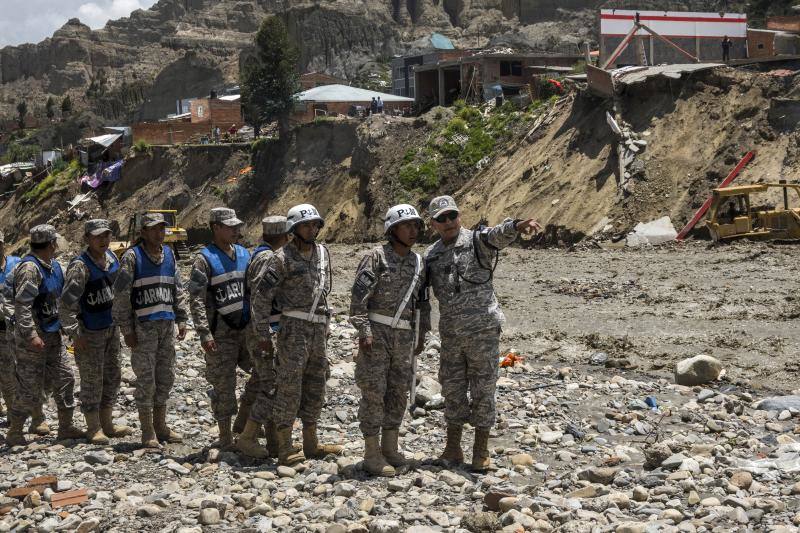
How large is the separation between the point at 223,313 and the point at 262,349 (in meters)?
0.69

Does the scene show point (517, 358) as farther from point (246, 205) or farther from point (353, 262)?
point (246, 205)

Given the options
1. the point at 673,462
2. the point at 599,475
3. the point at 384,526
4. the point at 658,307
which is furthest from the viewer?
the point at 658,307

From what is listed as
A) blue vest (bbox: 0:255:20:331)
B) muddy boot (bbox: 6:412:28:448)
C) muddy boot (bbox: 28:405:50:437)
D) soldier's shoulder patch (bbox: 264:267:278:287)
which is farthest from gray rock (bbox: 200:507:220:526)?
blue vest (bbox: 0:255:20:331)

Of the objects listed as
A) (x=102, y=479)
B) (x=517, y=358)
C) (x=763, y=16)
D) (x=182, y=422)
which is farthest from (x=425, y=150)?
(x=763, y=16)

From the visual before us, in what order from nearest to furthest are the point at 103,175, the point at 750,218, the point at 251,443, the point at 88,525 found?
the point at 88,525 < the point at 251,443 < the point at 750,218 < the point at 103,175

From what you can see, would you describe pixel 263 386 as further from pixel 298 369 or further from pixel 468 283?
pixel 468 283

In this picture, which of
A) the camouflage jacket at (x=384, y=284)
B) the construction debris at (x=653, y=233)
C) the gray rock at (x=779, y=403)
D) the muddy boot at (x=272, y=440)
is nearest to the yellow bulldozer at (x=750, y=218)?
the construction debris at (x=653, y=233)

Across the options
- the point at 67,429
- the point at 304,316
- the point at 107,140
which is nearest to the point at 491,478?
the point at 304,316

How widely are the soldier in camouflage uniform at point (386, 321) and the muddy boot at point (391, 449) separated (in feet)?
0.19

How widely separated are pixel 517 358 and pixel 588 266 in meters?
9.67

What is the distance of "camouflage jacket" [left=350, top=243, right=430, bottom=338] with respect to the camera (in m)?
7.00

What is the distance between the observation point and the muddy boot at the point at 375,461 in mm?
7020

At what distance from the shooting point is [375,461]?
23.2 ft

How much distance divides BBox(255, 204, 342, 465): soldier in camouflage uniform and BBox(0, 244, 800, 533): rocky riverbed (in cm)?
48
